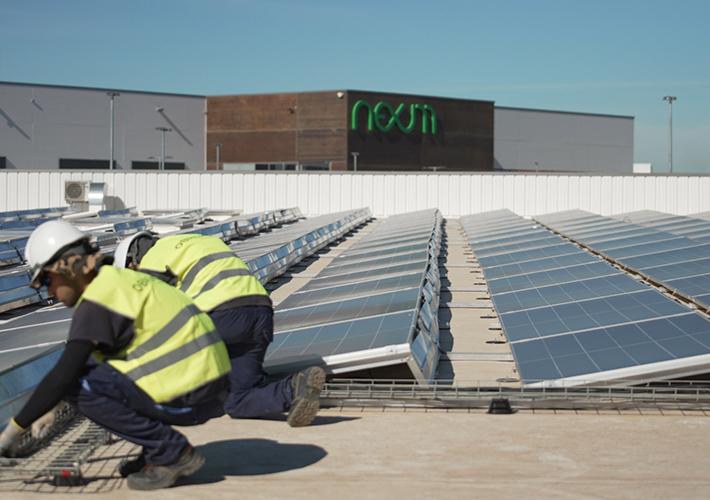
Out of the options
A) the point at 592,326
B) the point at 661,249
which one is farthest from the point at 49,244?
the point at 661,249

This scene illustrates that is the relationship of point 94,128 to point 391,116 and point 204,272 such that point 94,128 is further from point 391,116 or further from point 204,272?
point 204,272

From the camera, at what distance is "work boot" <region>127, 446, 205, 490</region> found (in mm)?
4570

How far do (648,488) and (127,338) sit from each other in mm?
3039

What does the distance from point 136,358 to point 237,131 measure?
167ft

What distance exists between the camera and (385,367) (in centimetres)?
668

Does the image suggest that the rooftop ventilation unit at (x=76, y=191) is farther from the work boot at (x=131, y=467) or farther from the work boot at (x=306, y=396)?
the work boot at (x=131, y=467)

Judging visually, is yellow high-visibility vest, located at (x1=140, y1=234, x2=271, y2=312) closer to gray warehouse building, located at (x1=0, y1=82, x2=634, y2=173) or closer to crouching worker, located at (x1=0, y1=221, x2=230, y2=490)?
crouching worker, located at (x1=0, y1=221, x2=230, y2=490)

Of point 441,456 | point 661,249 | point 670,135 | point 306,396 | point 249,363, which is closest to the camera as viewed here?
point 441,456

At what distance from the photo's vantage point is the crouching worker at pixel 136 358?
14.5 ft

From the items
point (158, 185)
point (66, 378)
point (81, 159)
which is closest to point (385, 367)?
point (66, 378)

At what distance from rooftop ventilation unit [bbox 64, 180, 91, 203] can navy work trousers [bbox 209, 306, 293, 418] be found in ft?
96.3

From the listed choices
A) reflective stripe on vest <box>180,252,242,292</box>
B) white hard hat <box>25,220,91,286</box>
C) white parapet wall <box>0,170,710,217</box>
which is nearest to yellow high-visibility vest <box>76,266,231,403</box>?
white hard hat <box>25,220,91,286</box>

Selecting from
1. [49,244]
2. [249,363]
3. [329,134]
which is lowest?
[249,363]

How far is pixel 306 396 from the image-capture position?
5523 mm
